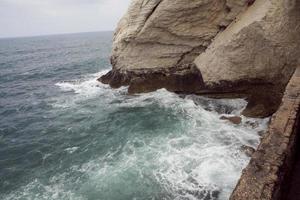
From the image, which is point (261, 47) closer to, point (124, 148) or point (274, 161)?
point (124, 148)

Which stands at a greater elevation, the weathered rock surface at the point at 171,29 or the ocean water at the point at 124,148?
the weathered rock surface at the point at 171,29

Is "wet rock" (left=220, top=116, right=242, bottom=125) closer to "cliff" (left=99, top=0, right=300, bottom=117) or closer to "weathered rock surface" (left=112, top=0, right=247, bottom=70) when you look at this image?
"cliff" (left=99, top=0, right=300, bottom=117)

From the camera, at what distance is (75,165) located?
13781 mm

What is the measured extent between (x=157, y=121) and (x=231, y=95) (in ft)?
16.1

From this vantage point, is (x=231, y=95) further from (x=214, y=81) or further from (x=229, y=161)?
(x=229, y=161)

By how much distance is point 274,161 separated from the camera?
793 cm

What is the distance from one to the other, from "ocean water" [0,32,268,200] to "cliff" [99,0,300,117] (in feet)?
3.64

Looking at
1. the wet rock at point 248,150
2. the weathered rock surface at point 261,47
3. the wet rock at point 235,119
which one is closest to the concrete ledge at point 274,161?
the wet rock at point 248,150

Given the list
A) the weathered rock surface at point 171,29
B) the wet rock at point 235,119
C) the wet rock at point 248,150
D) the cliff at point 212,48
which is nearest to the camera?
the wet rock at point 248,150

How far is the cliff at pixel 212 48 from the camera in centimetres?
1642

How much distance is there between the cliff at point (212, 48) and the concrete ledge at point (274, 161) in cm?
633

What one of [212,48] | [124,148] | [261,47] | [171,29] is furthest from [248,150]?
[171,29]

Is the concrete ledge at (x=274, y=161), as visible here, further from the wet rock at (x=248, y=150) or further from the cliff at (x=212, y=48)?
the cliff at (x=212, y=48)

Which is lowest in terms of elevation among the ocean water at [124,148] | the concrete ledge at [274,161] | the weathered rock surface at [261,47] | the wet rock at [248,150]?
the ocean water at [124,148]
